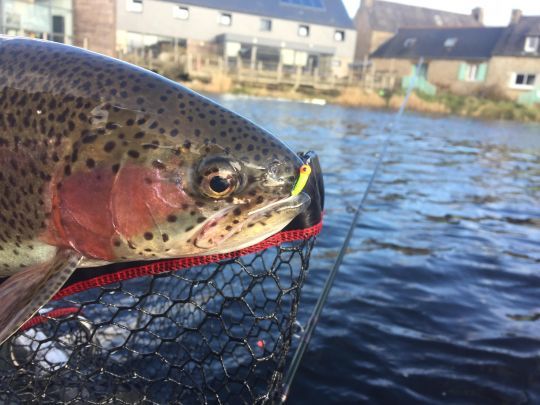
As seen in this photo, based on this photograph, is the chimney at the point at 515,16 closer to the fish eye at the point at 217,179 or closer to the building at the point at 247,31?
the building at the point at 247,31

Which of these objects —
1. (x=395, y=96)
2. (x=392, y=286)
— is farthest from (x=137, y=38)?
(x=392, y=286)

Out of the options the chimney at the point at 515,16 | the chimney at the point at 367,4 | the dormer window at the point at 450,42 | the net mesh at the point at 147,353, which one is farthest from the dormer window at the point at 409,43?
the net mesh at the point at 147,353

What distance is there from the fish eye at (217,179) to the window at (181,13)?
45078mm

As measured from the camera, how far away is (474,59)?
45219mm

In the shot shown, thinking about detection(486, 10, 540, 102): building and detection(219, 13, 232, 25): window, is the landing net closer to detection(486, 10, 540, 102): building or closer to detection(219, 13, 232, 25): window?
detection(486, 10, 540, 102): building

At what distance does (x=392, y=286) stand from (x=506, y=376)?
1.62m

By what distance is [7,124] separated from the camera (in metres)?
1.91

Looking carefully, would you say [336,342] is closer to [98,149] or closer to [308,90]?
[98,149]

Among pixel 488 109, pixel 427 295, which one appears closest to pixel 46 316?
pixel 427 295

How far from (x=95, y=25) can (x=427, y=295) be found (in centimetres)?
3595

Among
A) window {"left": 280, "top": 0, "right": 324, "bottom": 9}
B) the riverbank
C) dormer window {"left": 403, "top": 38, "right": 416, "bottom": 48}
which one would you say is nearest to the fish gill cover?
the riverbank

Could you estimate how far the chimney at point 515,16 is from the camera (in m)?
46.1

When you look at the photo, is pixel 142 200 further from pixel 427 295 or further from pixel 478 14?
pixel 478 14

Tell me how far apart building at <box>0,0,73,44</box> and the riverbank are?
358 inches
